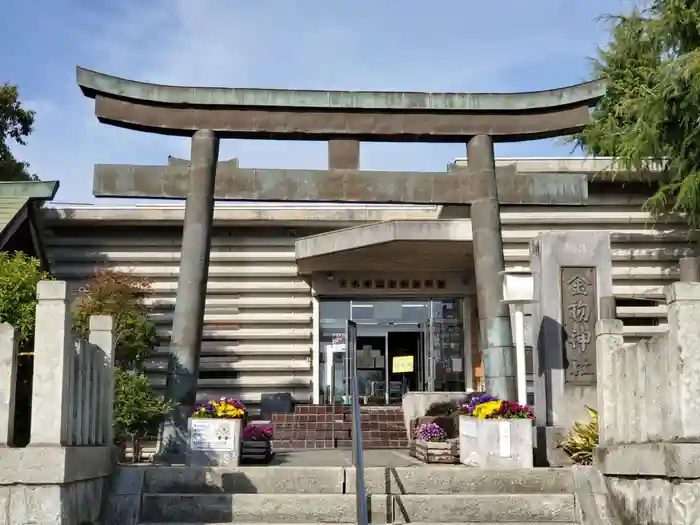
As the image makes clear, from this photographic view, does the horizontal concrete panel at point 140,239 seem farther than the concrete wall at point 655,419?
Yes

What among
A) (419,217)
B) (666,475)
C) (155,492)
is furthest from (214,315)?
(666,475)

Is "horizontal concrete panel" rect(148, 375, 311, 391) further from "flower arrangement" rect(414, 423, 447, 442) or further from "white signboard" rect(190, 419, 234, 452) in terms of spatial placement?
"white signboard" rect(190, 419, 234, 452)

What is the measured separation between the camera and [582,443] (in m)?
10.7

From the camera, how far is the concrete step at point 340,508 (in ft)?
27.9

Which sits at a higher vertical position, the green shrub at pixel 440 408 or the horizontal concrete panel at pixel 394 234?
the horizontal concrete panel at pixel 394 234

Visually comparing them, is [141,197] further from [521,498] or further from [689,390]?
[689,390]

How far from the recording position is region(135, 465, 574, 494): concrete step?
360 inches

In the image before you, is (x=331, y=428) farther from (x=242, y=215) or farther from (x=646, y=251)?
(x=646, y=251)

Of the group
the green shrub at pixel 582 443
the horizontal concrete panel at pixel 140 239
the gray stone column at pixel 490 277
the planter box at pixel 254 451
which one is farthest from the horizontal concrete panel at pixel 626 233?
the planter box at pixel 254 451

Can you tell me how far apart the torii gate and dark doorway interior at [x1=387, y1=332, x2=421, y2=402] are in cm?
850

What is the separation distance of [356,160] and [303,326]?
7.91 metres

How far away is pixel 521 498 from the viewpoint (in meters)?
8.78

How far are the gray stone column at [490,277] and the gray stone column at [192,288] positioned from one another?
13.6ft

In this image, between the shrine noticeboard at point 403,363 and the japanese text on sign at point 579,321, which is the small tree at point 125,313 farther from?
the shrine noticeboard at point 403,363
